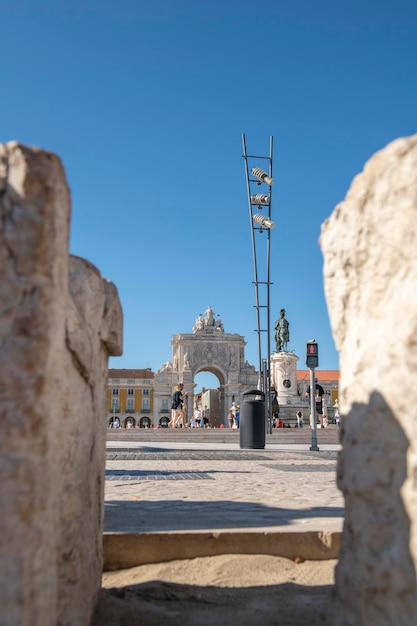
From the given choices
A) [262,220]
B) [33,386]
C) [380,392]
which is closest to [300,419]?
[262,220]

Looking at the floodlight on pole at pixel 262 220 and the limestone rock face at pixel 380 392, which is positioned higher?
the floodlight on pole at pixel 262 220

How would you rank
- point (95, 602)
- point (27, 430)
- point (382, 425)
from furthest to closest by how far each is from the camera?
1. point (95, 602)
2. point (382, 425)
3. point (27, 430)

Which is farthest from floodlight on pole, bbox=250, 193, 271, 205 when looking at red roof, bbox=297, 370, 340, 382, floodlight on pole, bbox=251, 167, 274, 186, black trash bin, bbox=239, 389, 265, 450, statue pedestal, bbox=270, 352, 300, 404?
red roof, bbox=297, 370, 340, 382

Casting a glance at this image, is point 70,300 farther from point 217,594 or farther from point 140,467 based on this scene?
point 140,467

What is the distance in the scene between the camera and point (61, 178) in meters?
1.51

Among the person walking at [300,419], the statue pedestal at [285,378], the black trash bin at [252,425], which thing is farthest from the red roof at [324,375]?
the black trash bin at [252,425]

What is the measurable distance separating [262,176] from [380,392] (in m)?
21.4

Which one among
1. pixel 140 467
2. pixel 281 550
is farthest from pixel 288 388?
pixel 281 550

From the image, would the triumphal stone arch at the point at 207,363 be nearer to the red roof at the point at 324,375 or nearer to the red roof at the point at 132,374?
the red roof at the point at 132,374

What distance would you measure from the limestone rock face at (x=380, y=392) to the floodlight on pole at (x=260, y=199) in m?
20.7

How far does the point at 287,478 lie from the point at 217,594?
4363 millimetres

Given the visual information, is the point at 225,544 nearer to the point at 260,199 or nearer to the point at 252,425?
the point at 252,425

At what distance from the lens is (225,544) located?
9.98 feet

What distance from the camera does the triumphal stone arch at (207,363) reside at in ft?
199
